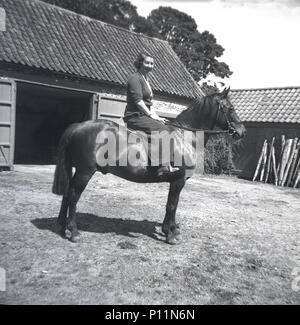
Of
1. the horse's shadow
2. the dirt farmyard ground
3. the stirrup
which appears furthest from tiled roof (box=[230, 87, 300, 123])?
the stirrup

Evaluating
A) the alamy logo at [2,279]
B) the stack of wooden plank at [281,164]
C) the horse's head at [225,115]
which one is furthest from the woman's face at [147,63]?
the stack of wooden plank at [281,164]

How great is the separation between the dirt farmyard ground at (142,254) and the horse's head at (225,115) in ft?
5.83

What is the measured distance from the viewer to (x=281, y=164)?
15.3 m

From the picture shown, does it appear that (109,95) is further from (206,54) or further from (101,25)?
(206,54)

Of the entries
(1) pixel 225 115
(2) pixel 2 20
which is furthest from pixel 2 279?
(2) pixel 2 20

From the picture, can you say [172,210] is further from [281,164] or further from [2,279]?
[281,164]

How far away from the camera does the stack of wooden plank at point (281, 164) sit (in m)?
14.9

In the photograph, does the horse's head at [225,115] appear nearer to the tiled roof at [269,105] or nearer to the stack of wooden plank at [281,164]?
the stack of wooden plank at [281,164]

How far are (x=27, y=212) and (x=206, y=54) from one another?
103ft

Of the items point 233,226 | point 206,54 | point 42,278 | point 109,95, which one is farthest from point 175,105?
point 206,54

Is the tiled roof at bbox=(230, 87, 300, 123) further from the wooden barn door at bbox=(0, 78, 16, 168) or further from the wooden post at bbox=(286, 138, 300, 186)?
the wooden barn door at bbox=(0, 78, 16, 168)

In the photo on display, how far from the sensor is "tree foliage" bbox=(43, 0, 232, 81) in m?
33.0

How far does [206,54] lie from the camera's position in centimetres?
3450
